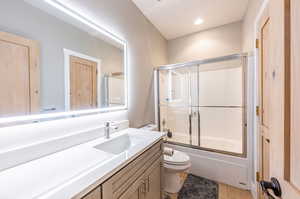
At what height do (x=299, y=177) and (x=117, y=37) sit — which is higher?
(x=117, y=37)

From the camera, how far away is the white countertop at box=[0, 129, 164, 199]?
1.83 feet

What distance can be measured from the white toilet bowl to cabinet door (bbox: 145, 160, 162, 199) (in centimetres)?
37

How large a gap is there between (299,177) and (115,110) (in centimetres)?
150

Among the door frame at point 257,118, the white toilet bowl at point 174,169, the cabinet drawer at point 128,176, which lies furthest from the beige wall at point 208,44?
the cabinet drawer at point 128,176

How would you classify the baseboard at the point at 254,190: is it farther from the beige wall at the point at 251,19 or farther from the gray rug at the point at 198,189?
the beige wall at the point at 251,19

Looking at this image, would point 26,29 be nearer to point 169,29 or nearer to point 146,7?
point 146,7

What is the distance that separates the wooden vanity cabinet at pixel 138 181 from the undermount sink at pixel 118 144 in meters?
0.25

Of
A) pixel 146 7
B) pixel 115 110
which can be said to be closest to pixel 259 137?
pixel 115 110

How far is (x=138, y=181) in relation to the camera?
996mm

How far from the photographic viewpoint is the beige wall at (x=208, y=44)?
2.70 meters

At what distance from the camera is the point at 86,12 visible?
4.23ft

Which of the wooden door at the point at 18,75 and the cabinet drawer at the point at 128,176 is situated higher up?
the wooden door at the point at 18,75

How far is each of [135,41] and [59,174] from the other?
72.7 inches

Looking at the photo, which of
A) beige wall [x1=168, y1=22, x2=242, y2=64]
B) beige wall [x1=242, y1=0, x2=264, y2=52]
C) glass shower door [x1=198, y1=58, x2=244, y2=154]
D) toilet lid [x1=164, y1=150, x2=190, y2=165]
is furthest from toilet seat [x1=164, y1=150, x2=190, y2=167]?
beige wall [x1=168, y1=22, x2=242, y2=64]
